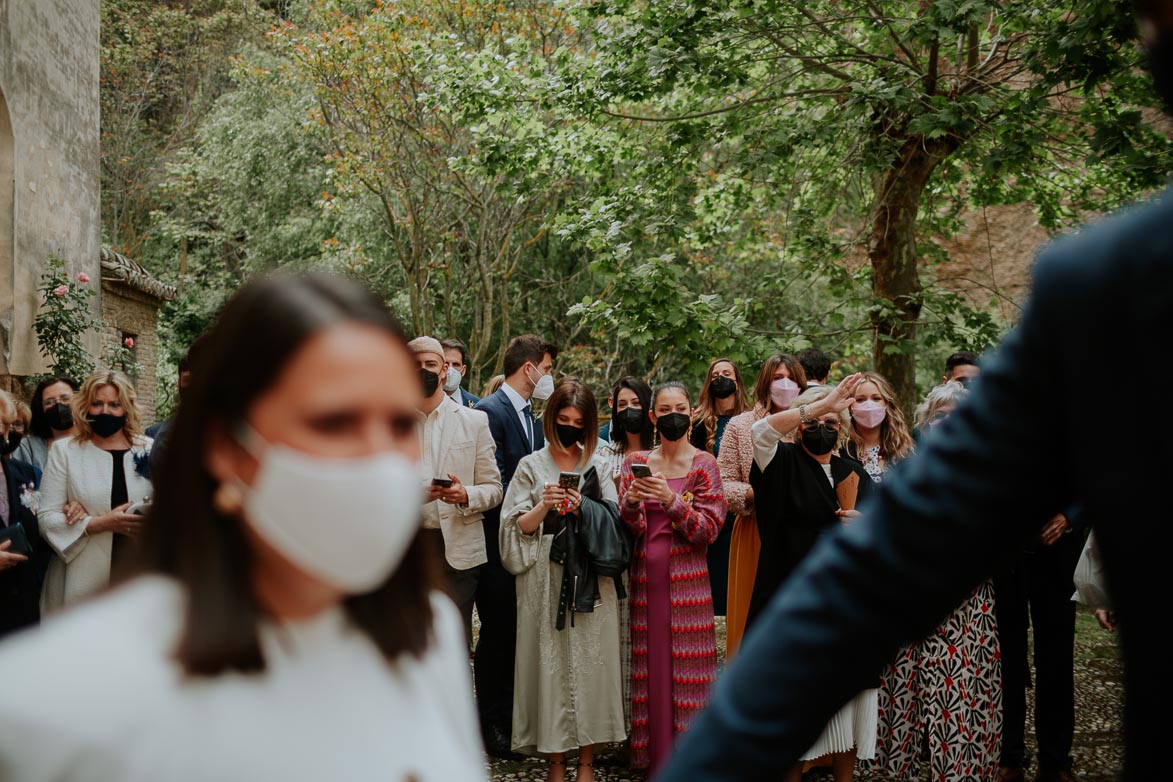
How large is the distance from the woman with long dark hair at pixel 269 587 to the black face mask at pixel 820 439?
14.8ft

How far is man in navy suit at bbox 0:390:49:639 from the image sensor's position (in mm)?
5516

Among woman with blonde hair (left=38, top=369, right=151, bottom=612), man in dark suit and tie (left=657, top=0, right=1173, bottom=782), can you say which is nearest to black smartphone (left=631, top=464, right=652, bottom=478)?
woman with blonde hair (left=38, top=369, right=151, bottom=612)

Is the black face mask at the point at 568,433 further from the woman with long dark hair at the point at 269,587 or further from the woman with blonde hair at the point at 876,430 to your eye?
the woman with long dark hair at the point at 269,587

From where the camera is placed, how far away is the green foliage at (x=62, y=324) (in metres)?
10.7

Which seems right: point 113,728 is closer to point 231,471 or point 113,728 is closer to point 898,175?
point 231,471

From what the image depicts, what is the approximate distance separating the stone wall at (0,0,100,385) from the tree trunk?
28.9ft

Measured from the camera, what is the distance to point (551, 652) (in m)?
5.86

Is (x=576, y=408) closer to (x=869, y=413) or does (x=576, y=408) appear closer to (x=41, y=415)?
(x=869, y=413)

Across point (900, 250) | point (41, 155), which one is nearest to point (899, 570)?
point (900, 250)

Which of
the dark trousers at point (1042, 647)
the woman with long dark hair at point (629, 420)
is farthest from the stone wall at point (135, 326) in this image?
the dark trousers at point (1042, 647)

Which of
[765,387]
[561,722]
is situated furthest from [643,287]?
[561,722]

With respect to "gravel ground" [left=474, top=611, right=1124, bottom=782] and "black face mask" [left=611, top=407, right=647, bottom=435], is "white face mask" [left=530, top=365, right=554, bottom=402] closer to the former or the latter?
"black face mask" [left=611, top=407, right=647, bottom=435]

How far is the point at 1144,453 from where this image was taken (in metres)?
0.97

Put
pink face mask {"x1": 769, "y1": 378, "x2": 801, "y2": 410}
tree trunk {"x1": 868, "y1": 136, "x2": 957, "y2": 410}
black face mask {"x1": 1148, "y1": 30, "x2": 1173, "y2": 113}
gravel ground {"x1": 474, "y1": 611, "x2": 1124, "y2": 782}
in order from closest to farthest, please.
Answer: black face mask {"x1": 1148, "y1": 30, "x2": 1173, "y2": 113}
gravel ground {"x1": 474, "y1": 611, "x2": 1124, "y2": 782}
pink face mask {"x1": 769, "y1": 378, "x2": 801, "y2": 410}
tree trunk {"x1": 868, "y1": 136, "x2": 957, "y2": 410}
